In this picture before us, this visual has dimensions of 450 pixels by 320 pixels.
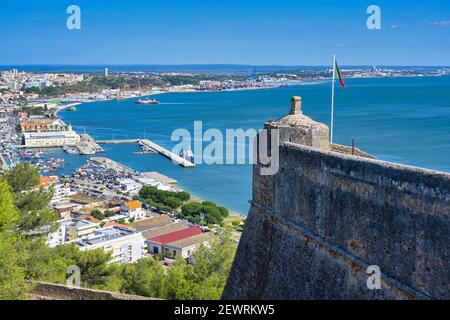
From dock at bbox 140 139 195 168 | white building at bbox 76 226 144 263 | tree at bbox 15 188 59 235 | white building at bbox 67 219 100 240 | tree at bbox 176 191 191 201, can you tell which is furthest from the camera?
dock at bbox 140 139 195 168

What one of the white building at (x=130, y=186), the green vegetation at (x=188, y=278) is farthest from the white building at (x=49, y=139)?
the green vegetation at (x=188, y=278)

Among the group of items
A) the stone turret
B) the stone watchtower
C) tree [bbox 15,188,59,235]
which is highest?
the stone turret

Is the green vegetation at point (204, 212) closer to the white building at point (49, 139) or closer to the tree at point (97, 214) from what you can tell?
the tree at point (97, 214)

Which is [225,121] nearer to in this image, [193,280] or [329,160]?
[193,280]

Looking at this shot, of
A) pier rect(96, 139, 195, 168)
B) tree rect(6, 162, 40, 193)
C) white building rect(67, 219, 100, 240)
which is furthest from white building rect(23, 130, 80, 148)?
tree rect(6, 162, 40, 193)

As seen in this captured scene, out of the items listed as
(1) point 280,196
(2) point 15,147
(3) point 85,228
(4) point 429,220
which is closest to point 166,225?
(3) point 85,228

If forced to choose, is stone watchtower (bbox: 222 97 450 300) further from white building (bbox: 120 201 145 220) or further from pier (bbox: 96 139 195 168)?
pier (bbox: 96 139 195 168)

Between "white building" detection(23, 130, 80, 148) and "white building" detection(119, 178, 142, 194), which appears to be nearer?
"white building" detection(119, 178, 142, 194)

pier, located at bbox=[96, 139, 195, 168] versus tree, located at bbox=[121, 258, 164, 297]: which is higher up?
tree, located at bbox=[121, 258, 164, 297]
